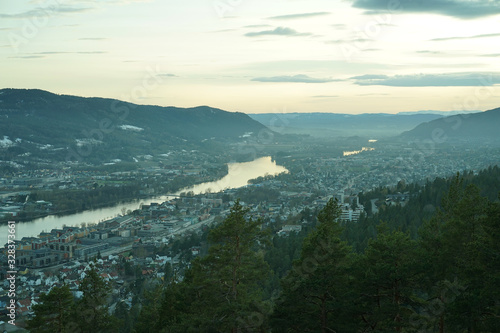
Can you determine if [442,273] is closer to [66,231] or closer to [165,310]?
[165,310]

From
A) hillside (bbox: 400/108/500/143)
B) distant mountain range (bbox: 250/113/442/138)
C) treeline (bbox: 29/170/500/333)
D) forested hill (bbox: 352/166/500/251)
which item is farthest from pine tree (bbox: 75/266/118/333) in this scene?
distant mountain range (bbox: 250/113/442/138)

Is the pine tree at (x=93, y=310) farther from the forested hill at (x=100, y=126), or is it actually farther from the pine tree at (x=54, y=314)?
the forested hill at (x=100, y=126)

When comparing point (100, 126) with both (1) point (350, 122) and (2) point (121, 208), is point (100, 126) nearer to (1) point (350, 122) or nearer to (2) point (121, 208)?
(2) point (121, 208)

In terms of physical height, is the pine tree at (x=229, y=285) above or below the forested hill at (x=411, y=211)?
above

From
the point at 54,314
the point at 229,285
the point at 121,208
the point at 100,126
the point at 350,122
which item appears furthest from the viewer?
the point at 350,122

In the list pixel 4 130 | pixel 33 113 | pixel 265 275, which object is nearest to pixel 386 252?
pixel 265 275

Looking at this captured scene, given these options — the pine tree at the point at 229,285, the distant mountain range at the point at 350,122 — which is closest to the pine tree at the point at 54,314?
the pine tree at the point at 229,285

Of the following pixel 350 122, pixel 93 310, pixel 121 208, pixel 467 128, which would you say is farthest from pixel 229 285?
pixel 350 122
